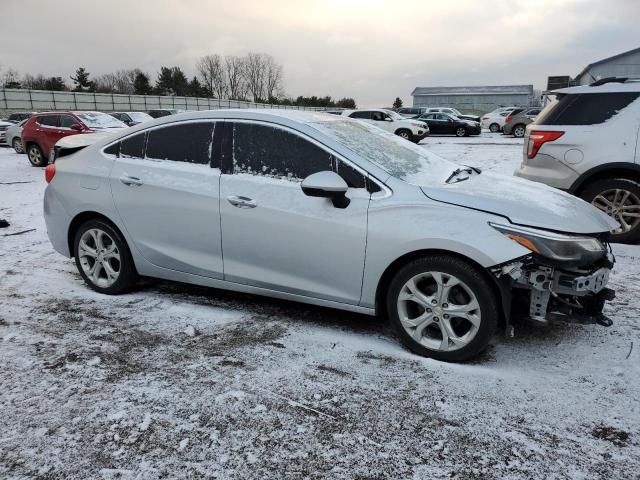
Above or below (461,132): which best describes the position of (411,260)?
above

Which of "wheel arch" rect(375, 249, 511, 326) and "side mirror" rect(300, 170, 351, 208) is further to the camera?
"side mirror" rect(300, 170, 351, 208)

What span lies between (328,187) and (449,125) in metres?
26.9

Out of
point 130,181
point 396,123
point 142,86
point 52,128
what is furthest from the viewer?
point 142,86

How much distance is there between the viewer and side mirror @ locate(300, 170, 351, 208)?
3.17 m

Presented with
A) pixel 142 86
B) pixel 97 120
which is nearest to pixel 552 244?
pixel 97 120

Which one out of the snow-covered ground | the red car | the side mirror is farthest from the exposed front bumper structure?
the red car

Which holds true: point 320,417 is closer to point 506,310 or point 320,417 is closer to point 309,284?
point 309,284

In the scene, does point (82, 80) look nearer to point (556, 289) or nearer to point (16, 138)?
point (16, 138)

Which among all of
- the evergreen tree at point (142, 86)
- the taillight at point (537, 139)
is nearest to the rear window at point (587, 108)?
the taillight at point (537, 139)

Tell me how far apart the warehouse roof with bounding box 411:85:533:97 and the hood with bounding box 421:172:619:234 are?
272 feet

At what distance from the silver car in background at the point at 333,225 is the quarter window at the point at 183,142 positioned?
0.01 m

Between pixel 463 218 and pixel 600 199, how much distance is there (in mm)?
3559

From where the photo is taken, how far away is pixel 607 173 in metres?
5.63

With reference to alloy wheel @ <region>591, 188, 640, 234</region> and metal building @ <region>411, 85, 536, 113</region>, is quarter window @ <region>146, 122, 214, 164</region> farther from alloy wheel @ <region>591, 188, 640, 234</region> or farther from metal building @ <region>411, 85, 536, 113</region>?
metal building @ <region>411, 85, 536, 113</region>
